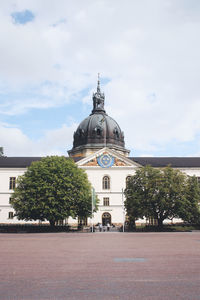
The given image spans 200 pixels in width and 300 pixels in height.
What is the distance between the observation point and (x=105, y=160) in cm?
6762

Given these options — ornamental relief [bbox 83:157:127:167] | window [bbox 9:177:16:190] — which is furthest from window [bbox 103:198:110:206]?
window [bbox 9:177:16:190]

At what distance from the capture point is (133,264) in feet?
44.4

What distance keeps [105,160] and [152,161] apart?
13476 millimetres

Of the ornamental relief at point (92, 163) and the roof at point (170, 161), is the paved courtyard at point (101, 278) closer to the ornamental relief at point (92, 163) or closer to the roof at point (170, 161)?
the ornamental relief at point (92, 163)

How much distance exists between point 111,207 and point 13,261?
52.7 m

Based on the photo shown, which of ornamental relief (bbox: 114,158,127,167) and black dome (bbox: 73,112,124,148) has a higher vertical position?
black dome (bbox: 73,112,124,148)

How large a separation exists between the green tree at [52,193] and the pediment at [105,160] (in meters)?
13.9

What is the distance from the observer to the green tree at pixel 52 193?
48534 mm

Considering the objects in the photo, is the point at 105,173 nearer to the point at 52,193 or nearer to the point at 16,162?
the point at 52,193

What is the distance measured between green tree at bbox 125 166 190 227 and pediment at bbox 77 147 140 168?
645 inches

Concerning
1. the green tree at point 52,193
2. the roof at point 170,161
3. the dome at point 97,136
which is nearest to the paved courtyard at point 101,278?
the green tree at point 52,193

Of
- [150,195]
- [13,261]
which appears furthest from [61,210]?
[13,261]

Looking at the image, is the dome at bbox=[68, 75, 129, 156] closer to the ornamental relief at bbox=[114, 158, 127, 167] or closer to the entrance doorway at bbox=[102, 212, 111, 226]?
the ornamental relief at bbox=[114, 158, 127, 167]

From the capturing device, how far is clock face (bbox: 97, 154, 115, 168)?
222 ft
